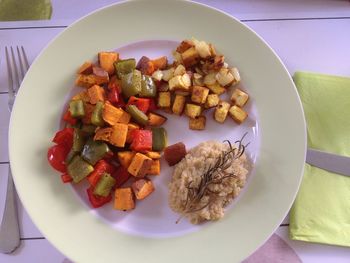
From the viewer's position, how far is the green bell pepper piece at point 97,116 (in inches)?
51.5

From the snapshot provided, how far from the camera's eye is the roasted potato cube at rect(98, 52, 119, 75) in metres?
1.40

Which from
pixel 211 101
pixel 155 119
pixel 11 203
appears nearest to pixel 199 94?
pixel 211 101

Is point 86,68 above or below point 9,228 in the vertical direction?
above

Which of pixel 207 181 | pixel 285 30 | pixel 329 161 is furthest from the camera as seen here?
pixel 285 30

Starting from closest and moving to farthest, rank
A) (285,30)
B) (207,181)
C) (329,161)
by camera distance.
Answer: (207,181) < (329,161) < (285,30)

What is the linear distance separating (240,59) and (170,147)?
390 mm

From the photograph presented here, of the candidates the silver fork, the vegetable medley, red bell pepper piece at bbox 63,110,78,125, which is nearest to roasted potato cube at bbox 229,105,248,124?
the vegetable medley

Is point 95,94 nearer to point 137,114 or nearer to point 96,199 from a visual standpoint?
point 137,114

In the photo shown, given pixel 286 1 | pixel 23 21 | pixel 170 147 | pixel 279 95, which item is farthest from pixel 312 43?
pixel 23 21

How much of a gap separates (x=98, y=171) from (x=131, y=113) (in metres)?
0.22

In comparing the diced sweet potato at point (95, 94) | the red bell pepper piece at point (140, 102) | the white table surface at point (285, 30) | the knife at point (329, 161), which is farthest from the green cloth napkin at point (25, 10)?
the knife at point (329, 161)

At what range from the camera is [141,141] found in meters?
1.31

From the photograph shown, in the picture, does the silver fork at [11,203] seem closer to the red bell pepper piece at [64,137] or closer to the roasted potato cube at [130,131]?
the red bell pepper piece at [64,137]

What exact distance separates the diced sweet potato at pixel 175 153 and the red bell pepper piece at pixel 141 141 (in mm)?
66
